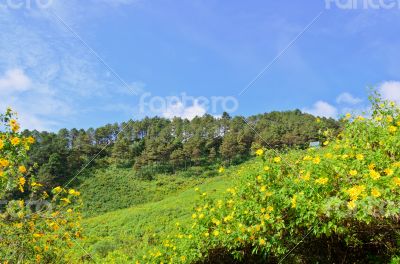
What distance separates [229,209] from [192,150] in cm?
6413

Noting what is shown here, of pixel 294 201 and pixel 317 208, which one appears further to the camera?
pixel 294 201

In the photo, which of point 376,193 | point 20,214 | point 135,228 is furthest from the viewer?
point 135,228

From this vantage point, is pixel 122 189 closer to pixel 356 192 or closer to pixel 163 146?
pixel 163 146

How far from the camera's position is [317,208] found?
3.84 metres

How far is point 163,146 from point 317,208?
2650 inches

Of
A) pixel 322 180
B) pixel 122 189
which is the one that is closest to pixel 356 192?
pixel 322 180

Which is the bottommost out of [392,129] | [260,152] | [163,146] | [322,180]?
[322,180]

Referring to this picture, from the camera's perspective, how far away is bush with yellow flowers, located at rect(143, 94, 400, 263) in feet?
12.1

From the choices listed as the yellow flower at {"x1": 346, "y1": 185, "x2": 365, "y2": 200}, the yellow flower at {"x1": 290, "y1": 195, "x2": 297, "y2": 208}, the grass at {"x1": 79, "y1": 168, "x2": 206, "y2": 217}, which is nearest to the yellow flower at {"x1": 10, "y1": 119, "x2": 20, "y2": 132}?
the yellow flower at {"x1": 290, "y1": 195, "x2": 297, "y2": 208}

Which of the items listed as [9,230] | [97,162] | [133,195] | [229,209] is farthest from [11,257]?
[97,162]

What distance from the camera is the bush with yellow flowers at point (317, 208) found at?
12.1 ft

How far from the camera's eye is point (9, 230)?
15.7ft

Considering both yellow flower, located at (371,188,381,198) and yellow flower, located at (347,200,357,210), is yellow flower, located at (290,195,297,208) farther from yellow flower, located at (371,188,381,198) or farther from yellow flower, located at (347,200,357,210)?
yellow flower, located at (371,188,381,198)

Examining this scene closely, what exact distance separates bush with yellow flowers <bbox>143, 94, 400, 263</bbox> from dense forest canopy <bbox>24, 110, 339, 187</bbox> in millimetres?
48297
